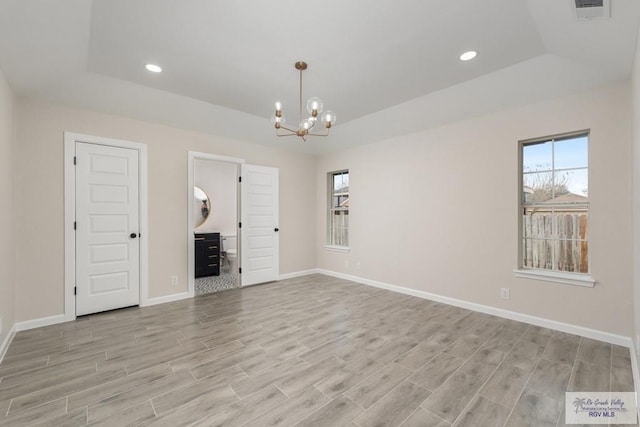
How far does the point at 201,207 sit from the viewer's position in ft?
21.8

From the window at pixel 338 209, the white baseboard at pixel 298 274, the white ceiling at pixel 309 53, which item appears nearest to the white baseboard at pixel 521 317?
the window at pixel 338 209

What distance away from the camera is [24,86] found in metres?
2.87

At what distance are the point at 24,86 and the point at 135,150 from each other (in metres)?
1.18

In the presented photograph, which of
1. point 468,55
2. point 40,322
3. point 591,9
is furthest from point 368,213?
point 40,322

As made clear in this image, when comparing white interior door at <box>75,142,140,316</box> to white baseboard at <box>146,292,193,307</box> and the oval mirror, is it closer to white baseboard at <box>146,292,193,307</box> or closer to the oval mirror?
white baseboard at <box>146,292,193,307</box>

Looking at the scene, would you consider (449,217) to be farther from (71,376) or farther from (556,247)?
(71,376)

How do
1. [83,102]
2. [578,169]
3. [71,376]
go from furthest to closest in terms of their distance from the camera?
[83,102], [578,169], [71,376]

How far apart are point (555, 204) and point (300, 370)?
3.30 meters

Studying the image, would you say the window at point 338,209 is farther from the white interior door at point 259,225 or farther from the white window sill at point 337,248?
the white interior door at point 259,225

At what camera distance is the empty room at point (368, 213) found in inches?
79.1

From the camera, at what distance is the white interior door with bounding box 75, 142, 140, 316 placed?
3482 millimetres

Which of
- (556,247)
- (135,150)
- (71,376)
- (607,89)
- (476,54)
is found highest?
(476,54)

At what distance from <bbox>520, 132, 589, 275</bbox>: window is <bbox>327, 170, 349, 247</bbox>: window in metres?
3.01

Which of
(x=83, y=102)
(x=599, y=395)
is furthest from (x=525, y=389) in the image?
(x=83, y=102)
